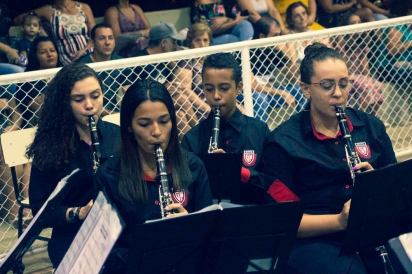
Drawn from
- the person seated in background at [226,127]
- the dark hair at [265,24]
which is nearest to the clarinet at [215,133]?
the person seated in background at [226,127]

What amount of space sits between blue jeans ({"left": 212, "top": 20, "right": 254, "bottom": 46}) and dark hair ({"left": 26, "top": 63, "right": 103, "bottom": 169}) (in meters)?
3.23

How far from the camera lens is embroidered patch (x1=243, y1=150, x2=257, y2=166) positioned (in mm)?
3453

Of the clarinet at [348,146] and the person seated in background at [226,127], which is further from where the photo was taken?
the person seated in background at [226,127]

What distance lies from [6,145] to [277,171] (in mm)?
1796

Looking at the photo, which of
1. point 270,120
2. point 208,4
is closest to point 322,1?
point 208,4

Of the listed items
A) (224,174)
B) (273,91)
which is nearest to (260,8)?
(273,91)

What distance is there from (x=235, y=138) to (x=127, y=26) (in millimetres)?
2994

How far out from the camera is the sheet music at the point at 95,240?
2.04m

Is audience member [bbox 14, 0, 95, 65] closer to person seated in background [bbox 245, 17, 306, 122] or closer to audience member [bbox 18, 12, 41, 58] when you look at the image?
audience member [bbox 18, 12, 41, 58]

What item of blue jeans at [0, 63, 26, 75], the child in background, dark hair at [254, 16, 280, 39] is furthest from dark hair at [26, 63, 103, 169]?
dark hair at [254, 16, 280, 39]

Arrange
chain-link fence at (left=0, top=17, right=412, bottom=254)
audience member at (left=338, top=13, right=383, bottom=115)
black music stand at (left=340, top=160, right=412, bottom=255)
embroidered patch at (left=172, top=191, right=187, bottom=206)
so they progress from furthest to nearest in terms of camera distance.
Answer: audience member at (left=338, top=13, right=383, bottom=115), chain-link fence at (left=0, top=17, right=412, bottom=254), embroidered patch at (left=172, top=191, right=187, bottom=206), black music stand at (left=340, top=160, right=412, bottom=255)

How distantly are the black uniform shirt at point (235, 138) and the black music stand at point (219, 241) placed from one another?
3.58ft

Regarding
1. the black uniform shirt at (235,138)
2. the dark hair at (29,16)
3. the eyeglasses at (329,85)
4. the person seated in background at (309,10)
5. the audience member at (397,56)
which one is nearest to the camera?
the eyeglasses at (329,85)

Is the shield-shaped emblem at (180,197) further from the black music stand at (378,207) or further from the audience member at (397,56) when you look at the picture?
the audience member at (397,56)
